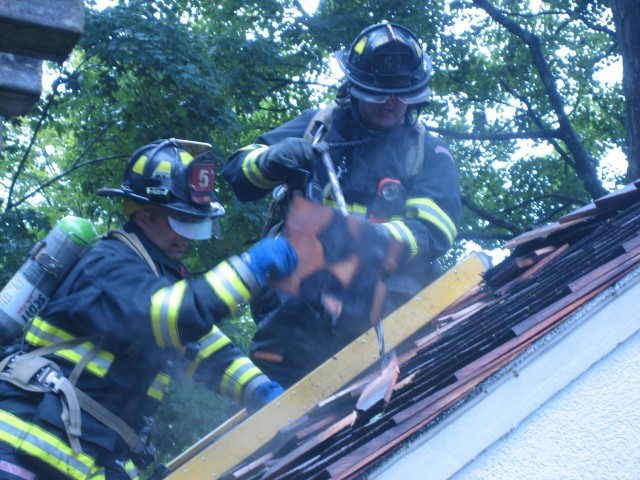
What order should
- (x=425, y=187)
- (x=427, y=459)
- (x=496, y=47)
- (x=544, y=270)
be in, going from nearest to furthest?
(x=427, y=459) < (x=544, y=270) < (x=425, y=187) < (x=496, y=47)

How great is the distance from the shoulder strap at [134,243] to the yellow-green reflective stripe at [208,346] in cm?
54

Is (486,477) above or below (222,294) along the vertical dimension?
below

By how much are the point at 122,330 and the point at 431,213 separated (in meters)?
1.55

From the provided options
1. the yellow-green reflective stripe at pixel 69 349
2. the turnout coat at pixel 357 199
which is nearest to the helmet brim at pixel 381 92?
the turnout coat at pixel 357 199

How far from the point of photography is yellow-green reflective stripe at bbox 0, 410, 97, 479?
362 centimetres

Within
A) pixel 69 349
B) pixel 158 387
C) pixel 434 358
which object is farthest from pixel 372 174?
pixel 69 349

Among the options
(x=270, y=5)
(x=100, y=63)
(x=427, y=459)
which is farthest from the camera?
(x=270, y=5)

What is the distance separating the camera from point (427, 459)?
2.71m

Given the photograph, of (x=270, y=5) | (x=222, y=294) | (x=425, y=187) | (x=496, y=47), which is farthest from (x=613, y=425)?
(x=496, y=47)

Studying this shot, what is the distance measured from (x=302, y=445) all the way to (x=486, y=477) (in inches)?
40.7

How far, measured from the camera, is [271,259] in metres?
3.75

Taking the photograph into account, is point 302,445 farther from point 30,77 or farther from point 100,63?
point 100,63

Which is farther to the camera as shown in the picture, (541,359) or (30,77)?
(30,77)

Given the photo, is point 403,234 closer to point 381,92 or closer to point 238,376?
point 381,92
